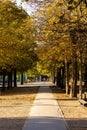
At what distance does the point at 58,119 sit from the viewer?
18453 millimetres

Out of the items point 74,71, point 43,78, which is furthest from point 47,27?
point 43,78

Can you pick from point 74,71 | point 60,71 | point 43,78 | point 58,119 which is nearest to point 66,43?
point 74,71

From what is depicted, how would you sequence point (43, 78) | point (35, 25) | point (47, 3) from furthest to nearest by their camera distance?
point (43, 78) < point (35, 25) < point (47, 3)

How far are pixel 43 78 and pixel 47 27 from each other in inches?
5630

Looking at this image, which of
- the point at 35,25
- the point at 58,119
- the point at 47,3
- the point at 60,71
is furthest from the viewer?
the point at 60,71

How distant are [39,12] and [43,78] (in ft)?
465

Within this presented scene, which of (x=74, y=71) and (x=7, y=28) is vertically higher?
(x=7, y=28)

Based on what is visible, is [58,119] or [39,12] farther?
[39,12]

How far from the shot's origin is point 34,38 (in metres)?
35.0

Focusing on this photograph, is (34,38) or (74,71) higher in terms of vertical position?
(34,38)

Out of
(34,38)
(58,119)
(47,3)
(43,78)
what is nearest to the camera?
(58,119)

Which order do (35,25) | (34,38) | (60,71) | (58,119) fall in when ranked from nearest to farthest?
(58,119) → (35,25) → (34,38) → (60,71)

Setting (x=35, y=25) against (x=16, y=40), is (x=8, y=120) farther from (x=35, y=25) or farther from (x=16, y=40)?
(x=16, y=40)

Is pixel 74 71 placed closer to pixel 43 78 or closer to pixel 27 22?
pixel 27 22
